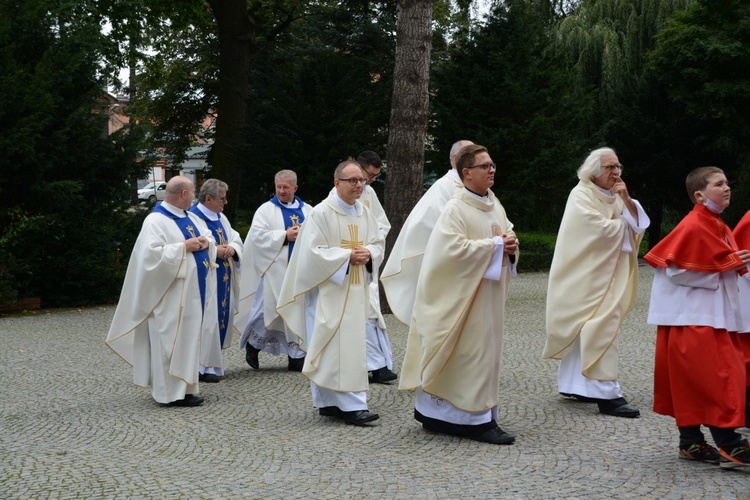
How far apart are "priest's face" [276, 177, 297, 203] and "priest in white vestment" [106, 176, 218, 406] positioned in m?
1.61

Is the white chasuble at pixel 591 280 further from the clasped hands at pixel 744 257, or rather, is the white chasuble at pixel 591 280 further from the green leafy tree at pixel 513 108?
the green leafy tree at pixel 513 108

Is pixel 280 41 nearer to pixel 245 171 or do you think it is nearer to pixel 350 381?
pixel 245 171

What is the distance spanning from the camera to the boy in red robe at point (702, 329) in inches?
214

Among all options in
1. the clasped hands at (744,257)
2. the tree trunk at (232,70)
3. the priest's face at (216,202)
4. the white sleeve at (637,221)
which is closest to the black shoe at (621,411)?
the white sleeve at (637,221)

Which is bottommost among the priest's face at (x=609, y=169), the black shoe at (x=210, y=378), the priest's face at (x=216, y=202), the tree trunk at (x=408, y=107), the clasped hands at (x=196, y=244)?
the black shoe at (x=210, y=378)

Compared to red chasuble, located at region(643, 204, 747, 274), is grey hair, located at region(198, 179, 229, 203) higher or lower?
higher

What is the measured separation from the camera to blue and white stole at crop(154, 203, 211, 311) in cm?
816

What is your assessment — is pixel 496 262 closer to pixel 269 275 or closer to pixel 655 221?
pixel 269 275

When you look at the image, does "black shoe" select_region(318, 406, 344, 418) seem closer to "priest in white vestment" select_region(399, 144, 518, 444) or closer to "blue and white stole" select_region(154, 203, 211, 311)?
"priest in white vestment" select_region(399, 144, 518, 444)

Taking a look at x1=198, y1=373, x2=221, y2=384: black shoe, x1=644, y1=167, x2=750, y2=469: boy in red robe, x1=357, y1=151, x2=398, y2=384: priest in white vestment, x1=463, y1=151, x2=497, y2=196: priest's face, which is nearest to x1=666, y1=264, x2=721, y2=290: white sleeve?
x1=644, y1=167, x2=750, y2=469: boy in red robe

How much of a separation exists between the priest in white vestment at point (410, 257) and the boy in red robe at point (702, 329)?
8.04 ft

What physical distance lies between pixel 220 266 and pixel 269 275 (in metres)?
0.53

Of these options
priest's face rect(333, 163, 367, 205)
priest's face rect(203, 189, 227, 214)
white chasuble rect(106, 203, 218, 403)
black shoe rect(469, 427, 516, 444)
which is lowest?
black shoe rect(469, 427, 516, 444)

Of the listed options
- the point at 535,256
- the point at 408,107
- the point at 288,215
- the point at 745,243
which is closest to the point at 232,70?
the point at 535,256
